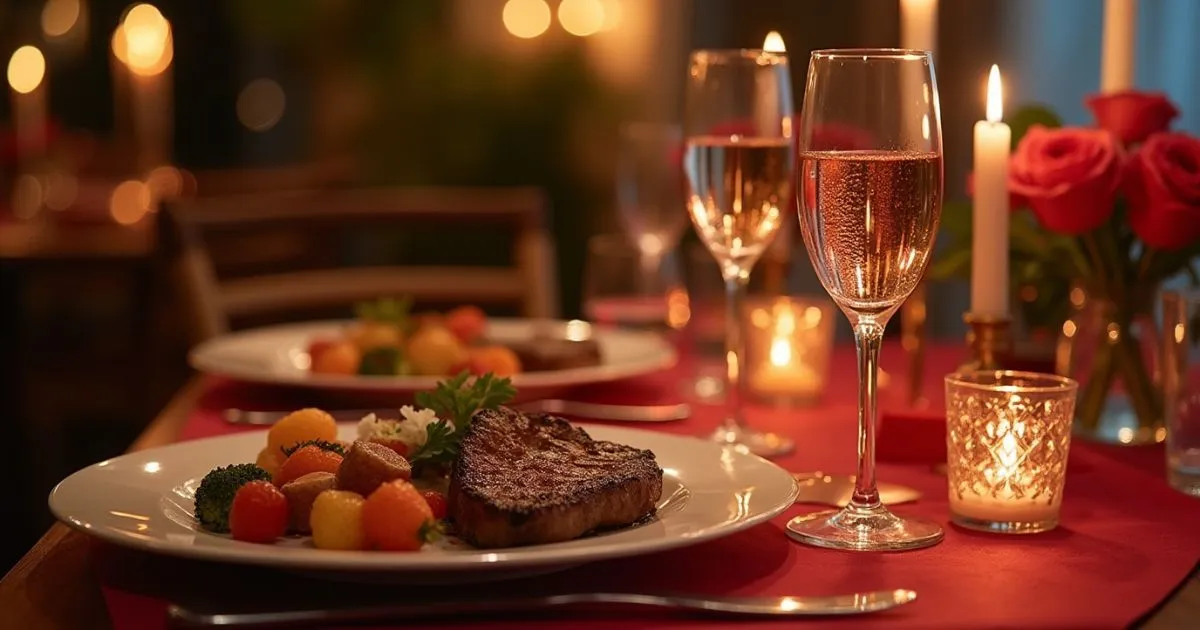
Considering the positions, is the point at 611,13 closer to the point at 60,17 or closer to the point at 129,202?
the point at 129,202

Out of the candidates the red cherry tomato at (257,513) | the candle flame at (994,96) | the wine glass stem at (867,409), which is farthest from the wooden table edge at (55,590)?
the candle flame at (994,96)

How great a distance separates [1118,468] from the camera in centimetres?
153

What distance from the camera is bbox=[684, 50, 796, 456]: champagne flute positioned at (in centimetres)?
157

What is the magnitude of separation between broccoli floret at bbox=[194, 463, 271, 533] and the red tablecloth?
0.04 m

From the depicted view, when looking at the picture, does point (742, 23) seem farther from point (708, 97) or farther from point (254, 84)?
point (708, 97)

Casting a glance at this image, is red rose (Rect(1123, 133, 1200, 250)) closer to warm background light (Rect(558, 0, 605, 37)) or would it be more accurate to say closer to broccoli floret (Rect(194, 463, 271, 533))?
broccoli floret (Rect(194, 463, 271, 533))

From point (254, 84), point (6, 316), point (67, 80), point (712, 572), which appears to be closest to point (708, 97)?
point (712, 572)

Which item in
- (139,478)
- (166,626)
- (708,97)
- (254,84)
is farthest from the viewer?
(254,84)

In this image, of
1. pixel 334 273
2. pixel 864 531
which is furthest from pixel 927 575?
pixel 334 273

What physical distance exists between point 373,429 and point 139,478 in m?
0.20

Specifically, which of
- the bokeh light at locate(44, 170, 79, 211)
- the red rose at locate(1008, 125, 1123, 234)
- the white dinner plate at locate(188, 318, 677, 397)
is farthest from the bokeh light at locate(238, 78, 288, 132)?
the red rose at locate(1008, 125, 1123, 234)

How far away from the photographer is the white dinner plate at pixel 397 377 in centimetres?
177

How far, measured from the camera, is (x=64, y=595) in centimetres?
109

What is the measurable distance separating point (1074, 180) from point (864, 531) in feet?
1.87
